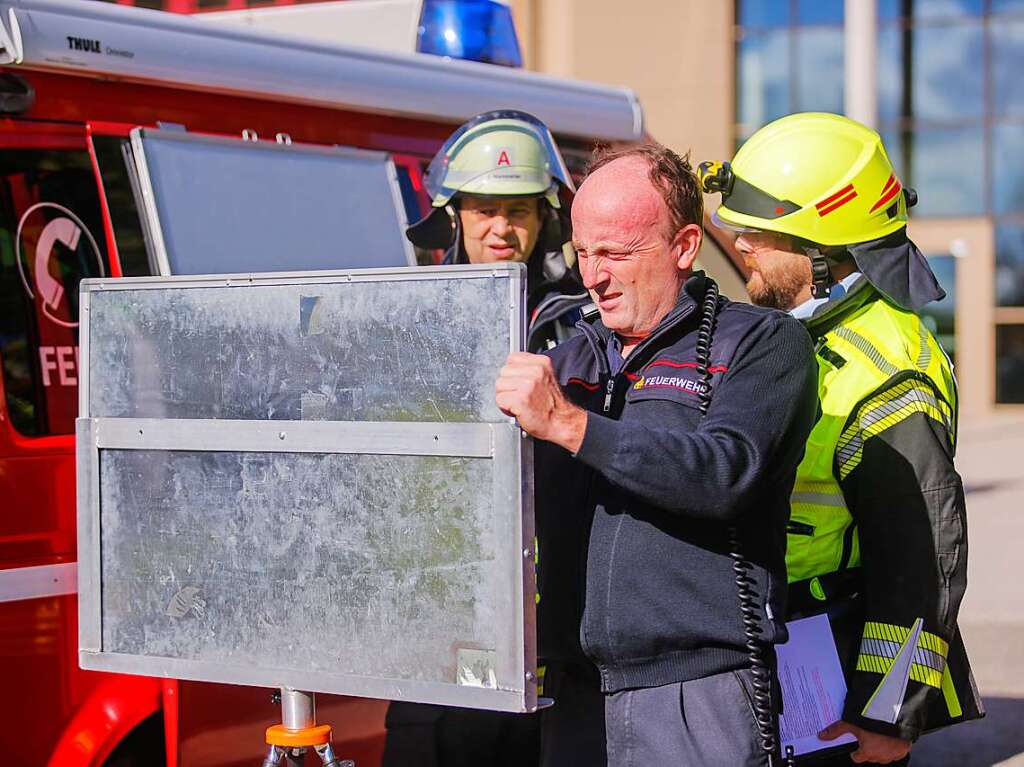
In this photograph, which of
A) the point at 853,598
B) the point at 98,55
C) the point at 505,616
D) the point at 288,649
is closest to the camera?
the point at 505,616

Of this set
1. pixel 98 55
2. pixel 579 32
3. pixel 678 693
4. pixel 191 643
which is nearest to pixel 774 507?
pixel 678 693

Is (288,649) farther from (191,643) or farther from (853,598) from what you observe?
(853,598)

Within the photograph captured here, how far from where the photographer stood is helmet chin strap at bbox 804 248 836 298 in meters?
3.17

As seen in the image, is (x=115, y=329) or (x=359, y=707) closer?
(x=115, y=329)

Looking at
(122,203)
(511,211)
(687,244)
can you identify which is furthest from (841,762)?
(122,203)

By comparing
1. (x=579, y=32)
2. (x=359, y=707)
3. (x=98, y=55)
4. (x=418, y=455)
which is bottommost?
(x=359, y=707)

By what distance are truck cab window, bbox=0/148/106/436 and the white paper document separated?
72.3 inches

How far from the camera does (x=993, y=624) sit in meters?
8.18

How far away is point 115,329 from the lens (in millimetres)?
2551

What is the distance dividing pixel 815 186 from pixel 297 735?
1.60 m

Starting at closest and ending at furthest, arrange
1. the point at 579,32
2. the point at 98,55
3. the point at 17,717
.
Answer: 1. the point at 17,717
2. the point at 98,55
3. the point at 579,32

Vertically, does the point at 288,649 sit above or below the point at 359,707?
above

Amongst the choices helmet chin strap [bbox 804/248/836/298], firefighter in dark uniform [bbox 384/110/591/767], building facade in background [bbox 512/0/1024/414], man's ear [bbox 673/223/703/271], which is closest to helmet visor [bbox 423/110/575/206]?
firefighter in dark uniform [bbox 384/110/591/767]

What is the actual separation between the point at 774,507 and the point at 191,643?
103cm
